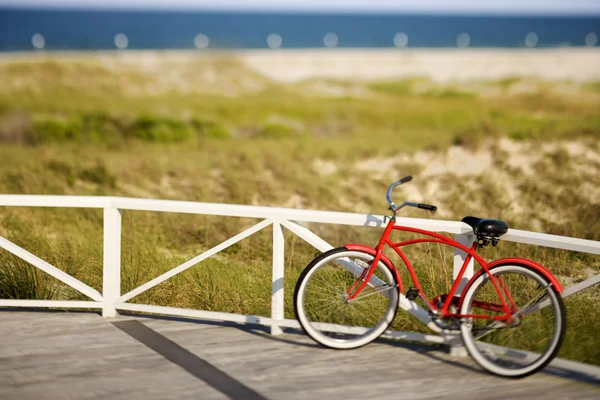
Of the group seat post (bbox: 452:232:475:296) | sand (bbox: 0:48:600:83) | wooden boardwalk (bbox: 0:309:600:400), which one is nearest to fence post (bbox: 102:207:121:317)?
wooden boardwalk (bbox: 0:309:600:400)

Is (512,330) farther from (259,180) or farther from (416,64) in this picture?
(416,64)

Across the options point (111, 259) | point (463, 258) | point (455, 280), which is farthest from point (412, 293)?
point (111, 259)

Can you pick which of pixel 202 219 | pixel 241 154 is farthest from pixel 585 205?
pixel 241 154

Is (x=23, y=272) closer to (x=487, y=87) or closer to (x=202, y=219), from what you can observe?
(x=202, y=219)

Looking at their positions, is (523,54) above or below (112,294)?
above

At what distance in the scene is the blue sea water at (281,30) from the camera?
139000 mm

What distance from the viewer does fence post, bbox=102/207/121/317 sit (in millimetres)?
6559

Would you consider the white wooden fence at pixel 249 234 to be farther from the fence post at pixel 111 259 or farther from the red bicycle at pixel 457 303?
the red bicycle at pixel 457 303

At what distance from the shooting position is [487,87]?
1849 inches

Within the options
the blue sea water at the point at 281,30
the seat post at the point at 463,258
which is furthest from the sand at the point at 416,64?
the seat post at the point at 463,258

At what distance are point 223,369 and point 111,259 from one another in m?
1.66

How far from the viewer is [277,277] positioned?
6.18 metres

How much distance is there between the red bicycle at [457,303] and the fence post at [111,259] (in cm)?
156

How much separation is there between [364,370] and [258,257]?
4.10 meters
